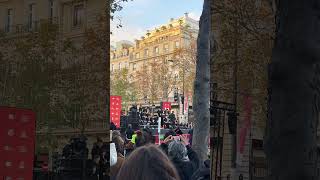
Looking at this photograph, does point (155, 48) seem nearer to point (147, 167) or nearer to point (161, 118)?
point (147, 167)

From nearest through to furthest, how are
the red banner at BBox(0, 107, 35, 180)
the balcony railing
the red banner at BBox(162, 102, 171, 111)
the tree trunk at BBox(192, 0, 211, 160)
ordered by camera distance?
the red banner at BBox(0, 107, 35, 180) < the balcony railing < the tree trunk at BBox(192, 0, 211, 160) < the red banner at BBox(162, 102, 171, 111)

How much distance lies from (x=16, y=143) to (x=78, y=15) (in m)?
0.86

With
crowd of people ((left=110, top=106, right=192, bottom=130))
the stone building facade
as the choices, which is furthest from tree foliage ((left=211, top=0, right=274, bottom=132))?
crowd of people ((left=110, top=106, right=192, bottom=130))

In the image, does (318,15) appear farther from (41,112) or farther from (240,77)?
(41,112)

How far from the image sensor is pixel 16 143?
297 cm

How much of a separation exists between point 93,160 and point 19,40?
845 mm

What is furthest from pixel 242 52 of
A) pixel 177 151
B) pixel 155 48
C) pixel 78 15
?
pixel 155 48

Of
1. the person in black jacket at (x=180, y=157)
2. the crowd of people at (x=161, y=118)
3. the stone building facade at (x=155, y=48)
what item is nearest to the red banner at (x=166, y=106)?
the crowd of people at (x=161, y=118)

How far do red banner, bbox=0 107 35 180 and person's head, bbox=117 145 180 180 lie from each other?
4.33ft

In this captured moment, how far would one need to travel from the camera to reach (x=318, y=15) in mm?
1851

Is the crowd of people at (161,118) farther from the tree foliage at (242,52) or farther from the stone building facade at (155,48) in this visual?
the tree foliage at (242,52)

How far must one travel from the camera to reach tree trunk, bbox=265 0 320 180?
5.92 ft

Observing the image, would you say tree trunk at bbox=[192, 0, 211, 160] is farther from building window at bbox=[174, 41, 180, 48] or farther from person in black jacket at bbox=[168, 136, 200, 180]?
person in black jacket at bbox=[168, 136, 200, 180]

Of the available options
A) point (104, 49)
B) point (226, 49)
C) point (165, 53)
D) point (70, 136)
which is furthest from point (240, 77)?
point (165, 53)
